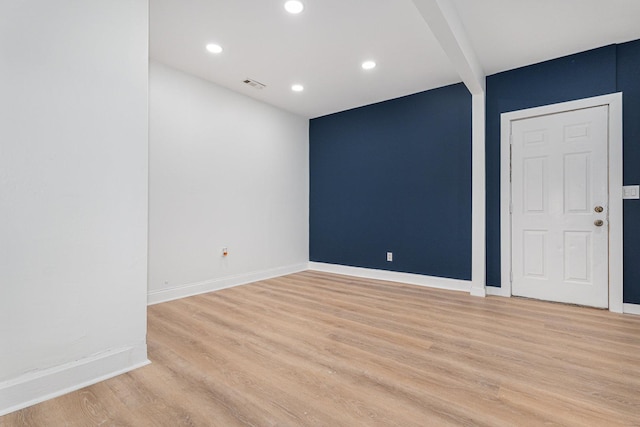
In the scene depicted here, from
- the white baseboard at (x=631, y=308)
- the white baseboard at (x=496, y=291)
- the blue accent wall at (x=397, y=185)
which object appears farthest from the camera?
the blue accent wall at (x=397, y=185)

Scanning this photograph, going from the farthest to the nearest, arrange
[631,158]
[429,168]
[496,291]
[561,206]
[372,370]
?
[429,168], [496,291], [561,206], [631,158], [372,370]

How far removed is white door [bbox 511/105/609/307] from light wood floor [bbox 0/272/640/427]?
334 mm

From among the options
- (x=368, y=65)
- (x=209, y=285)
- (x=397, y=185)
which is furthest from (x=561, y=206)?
(x=209, y=285)

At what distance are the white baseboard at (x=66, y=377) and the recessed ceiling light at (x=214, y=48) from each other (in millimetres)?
2737

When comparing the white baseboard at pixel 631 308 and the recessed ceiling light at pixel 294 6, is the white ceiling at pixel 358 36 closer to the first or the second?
the recessed ceiling light at pixel 294 6

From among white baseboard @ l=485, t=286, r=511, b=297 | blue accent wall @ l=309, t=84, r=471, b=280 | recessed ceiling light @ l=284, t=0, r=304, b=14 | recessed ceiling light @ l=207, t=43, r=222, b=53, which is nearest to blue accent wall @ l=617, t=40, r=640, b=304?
white baseboard @ l=485, t=286, r=511, b=297

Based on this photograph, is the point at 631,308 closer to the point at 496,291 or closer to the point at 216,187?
the point at 496,291

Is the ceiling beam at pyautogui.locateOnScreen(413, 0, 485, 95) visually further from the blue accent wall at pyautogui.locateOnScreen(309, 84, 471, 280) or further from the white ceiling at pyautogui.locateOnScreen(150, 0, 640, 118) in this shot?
the blue accent wall at pyautogui.locateOnScreen(309, 84, 471, 280)

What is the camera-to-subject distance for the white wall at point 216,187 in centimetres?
351

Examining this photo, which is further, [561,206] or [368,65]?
[368,65]

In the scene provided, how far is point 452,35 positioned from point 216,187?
121 inches

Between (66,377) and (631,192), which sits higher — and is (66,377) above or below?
below

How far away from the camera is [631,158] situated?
3.01m

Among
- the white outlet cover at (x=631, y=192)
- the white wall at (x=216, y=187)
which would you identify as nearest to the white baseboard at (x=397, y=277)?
the white wall at (x=216, y=187)
